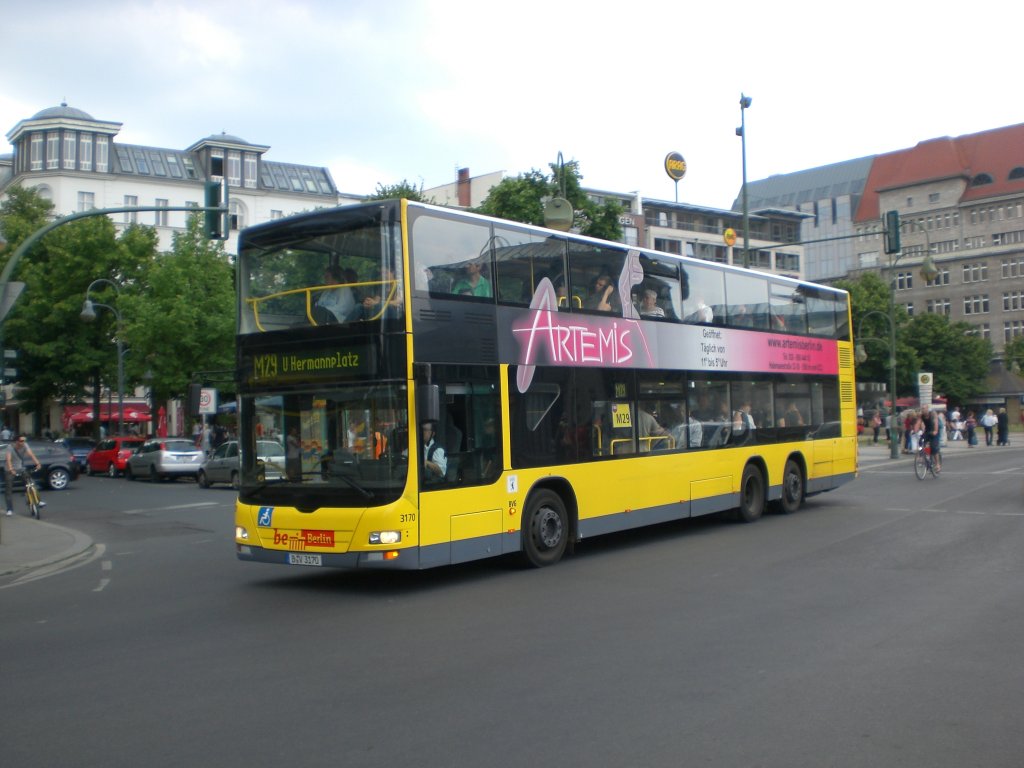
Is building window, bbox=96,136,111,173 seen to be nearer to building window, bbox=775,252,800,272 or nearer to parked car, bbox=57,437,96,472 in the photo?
parked car, bbox=57,437,96,472

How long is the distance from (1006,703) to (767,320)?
460 inches

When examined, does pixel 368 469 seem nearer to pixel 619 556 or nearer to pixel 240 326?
pixel 240 326

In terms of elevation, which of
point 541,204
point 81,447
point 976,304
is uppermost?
point 976,304

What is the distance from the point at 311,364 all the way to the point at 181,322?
117 feet

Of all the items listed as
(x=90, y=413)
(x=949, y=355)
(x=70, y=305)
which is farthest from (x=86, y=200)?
(x=949, y=355)

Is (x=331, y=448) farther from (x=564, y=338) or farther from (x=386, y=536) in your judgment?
(x=564, y=338)

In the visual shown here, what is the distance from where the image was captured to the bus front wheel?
1182 cm

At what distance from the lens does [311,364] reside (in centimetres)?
1062

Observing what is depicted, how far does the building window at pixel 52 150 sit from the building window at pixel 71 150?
2.04 ft

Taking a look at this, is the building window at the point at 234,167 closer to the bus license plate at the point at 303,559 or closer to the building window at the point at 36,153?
the building window at the point at 36,153

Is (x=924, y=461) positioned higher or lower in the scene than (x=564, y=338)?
lower

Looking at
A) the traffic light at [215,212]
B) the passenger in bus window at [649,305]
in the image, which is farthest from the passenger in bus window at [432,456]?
the traffic light at [215,212]

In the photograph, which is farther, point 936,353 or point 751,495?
point 936,353

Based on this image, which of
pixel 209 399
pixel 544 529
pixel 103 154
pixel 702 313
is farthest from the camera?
pixel 103 154
